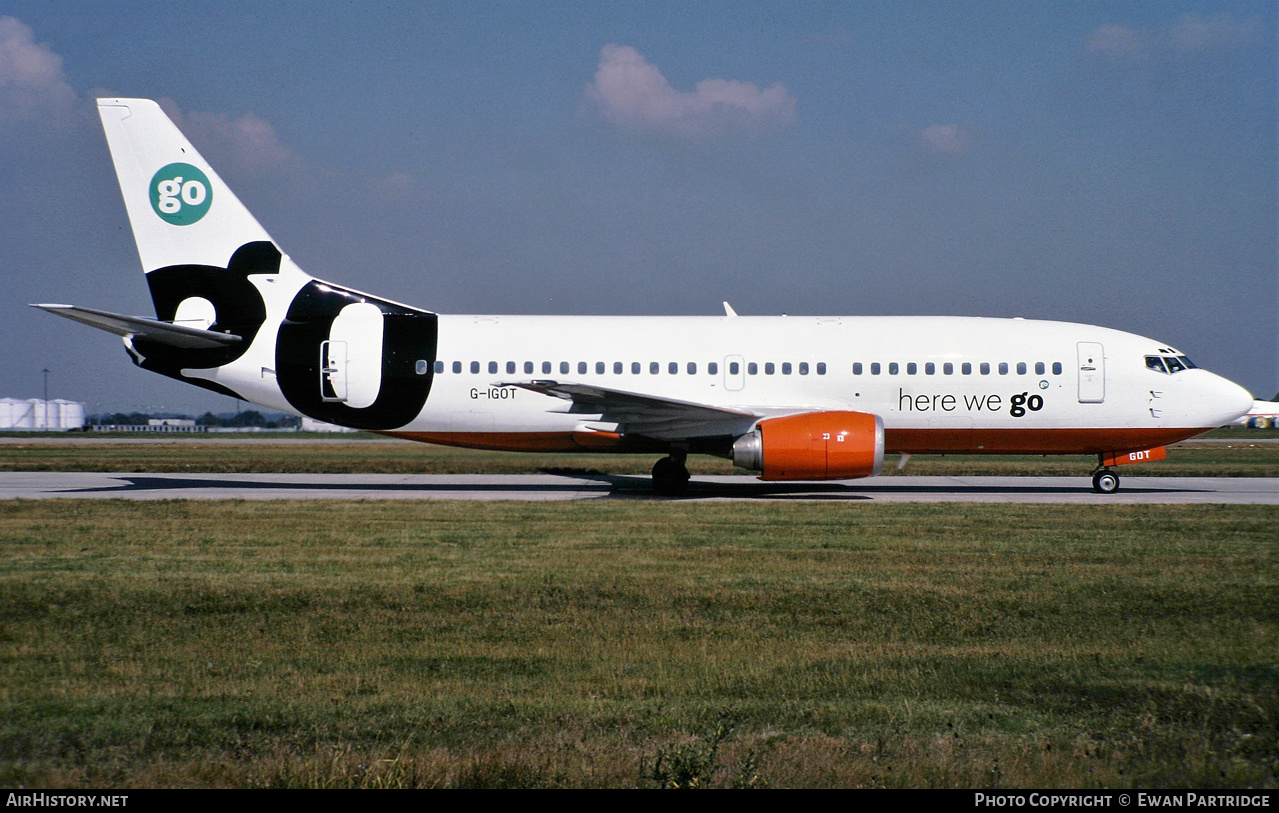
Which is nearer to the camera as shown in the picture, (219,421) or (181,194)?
(181,194)

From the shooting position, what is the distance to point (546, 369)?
67.6 ft

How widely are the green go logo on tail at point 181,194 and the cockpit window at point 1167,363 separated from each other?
20390 millimetres

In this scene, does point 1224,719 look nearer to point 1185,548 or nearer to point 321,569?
point 1185,548

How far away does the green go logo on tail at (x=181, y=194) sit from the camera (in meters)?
20.2

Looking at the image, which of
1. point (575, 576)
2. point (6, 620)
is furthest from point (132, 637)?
point (575, 576)

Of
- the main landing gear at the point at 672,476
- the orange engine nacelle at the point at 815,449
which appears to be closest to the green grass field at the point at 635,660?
Result: the orange engine nacelle at the point at 815,449

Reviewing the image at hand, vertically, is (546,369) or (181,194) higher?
(181,194)

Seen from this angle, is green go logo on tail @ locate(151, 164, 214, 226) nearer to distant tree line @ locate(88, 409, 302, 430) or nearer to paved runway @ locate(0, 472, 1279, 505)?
paved runway @ locate(0, 472, 1279, 505)

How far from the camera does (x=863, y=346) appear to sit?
20641 millimetres

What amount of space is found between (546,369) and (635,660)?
14049 millimetres

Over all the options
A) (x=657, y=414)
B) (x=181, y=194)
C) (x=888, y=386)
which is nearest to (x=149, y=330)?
(x=181, y=194)

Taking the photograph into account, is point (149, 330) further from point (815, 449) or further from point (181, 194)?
point (815, 449)

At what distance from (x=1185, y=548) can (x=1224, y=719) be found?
769 cm

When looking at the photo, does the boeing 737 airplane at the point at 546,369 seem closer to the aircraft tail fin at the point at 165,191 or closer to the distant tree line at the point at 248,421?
the aircraft tail fin at the point at 165,191
